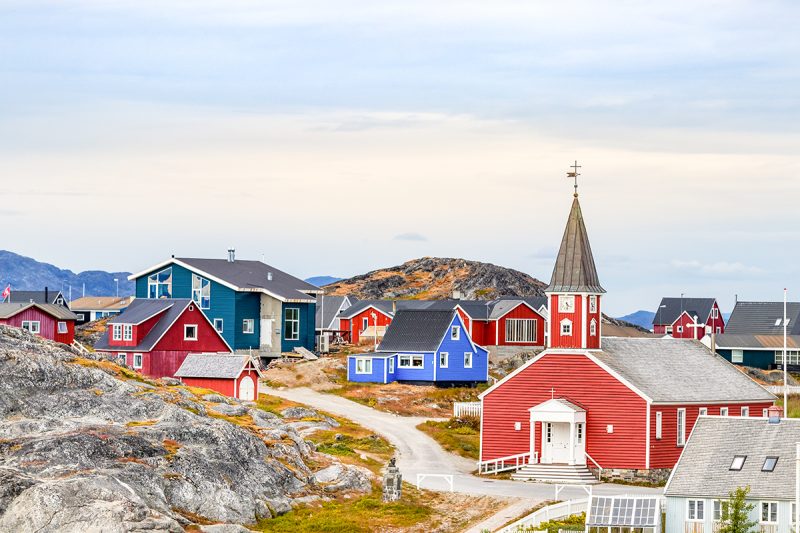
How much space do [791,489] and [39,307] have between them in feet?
180

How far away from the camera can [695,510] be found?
5112 centimetres

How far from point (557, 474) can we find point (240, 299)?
3992 centimetres

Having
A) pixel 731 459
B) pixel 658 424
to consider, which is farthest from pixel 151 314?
pixel 731 459

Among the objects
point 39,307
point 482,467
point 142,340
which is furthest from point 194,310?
point 482,467

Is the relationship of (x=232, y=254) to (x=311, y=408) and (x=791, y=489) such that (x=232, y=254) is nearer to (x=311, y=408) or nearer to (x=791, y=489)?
(x=311, y=408)

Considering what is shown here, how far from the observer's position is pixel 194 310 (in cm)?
8562

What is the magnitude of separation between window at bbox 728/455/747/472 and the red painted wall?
445 inches

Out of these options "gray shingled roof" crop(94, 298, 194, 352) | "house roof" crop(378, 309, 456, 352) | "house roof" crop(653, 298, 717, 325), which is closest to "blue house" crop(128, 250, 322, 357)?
"house roof" crop(378, 309, 456, 352)

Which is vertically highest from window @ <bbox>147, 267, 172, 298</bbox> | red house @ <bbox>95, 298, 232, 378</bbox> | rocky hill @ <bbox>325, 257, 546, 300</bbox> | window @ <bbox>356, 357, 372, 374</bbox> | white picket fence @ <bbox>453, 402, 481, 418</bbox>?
rocky hill @ <bbox>325, 257, 546, 300</bbox>

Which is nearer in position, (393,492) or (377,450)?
(393,492)

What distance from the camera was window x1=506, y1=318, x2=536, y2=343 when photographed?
110m

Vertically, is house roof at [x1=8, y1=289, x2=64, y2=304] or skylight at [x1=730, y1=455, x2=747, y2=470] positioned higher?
house roof at [x1=8, y1=289, x2=64, y2=304]

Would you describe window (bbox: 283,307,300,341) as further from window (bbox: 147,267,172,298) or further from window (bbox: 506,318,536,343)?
window (bbox: 506,318,536,343)

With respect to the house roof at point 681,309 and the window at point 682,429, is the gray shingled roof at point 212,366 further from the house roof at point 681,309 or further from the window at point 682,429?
the house roof at point 681,309
